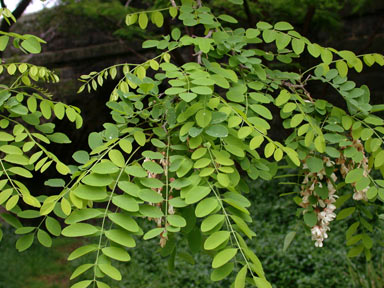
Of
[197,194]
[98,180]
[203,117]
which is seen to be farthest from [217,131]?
[98,180]

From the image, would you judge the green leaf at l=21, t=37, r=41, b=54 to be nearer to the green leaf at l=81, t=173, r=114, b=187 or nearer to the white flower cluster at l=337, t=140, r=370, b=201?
the green leaf at l=81, t=173, r=114, b=187

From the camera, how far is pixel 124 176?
972 millimetres

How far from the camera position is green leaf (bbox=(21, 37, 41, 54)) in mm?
1153

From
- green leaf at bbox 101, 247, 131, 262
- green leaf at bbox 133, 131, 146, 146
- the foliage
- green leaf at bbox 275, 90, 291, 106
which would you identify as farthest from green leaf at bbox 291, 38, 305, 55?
green leaf at bbox 101, 247, 131, 262

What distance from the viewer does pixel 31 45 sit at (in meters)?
1.17

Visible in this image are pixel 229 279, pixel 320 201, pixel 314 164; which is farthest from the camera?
pixel 229 279

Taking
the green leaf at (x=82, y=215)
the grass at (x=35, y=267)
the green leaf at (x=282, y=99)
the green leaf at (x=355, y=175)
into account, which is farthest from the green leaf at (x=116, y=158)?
the grass at (x=35, y=267)

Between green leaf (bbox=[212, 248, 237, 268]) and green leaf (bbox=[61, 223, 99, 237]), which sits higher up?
green leaf (bbox=[61, 223, 99, 237])

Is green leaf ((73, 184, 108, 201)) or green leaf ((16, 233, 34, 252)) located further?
green leaf ((16, 233, 34, 252))

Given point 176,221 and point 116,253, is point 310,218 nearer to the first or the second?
point 176,221

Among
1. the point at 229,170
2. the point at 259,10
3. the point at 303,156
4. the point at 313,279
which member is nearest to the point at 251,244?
the point at 313,279

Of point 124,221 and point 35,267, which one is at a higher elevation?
point 124,221

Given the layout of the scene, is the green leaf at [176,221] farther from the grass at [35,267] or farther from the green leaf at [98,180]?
the grass at [35,267]

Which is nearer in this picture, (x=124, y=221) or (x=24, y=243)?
(x=124, y=221)
